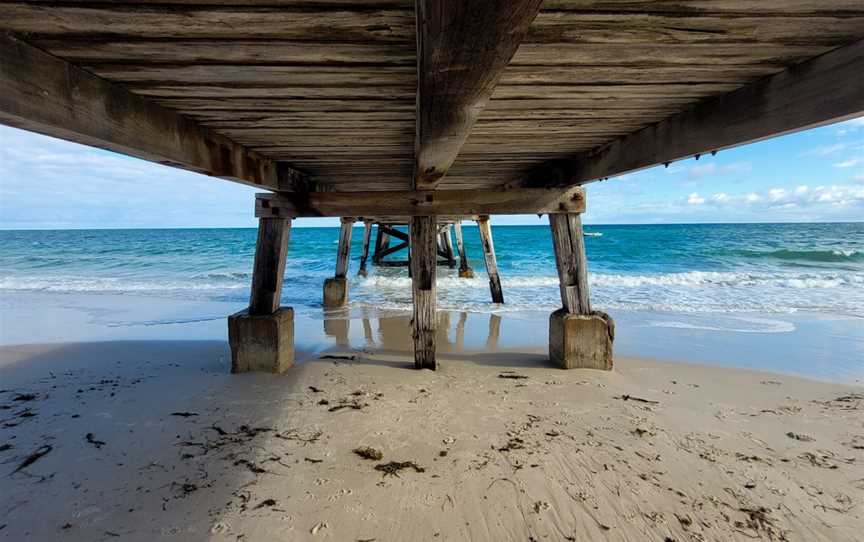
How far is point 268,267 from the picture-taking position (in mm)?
4551

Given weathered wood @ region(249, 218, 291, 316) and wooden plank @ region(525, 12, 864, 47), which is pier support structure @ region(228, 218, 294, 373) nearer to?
weathered wood @ region(249, 218, 291, 316)

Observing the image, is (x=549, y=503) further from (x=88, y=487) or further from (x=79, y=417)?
(x=79, y=417)

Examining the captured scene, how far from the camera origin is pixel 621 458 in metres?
2.88

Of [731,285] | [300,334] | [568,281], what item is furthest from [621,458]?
[731,285]

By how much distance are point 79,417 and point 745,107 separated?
5406 millimetres

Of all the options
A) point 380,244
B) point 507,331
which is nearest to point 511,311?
point 507,331

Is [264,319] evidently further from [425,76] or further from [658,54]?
[658,54]

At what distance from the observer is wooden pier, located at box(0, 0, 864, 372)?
4.55ft

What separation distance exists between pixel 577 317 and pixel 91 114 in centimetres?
437

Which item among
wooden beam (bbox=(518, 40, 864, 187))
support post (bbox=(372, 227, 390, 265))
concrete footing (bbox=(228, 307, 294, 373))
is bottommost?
concrete footing (bbox=(228, 307, 294, 373))

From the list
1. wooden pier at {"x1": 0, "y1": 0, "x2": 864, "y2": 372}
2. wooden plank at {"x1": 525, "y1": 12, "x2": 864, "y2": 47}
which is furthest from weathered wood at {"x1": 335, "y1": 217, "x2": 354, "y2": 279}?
wooden plank at {"x1": 525, "y1": 12, "x2": 864, "y2": 47}

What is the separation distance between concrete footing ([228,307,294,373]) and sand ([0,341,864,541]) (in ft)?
0.60

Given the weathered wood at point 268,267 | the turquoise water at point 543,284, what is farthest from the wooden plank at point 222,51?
the turquoise water at point 543,284

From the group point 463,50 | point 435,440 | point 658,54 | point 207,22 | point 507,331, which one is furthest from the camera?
point 507,331
